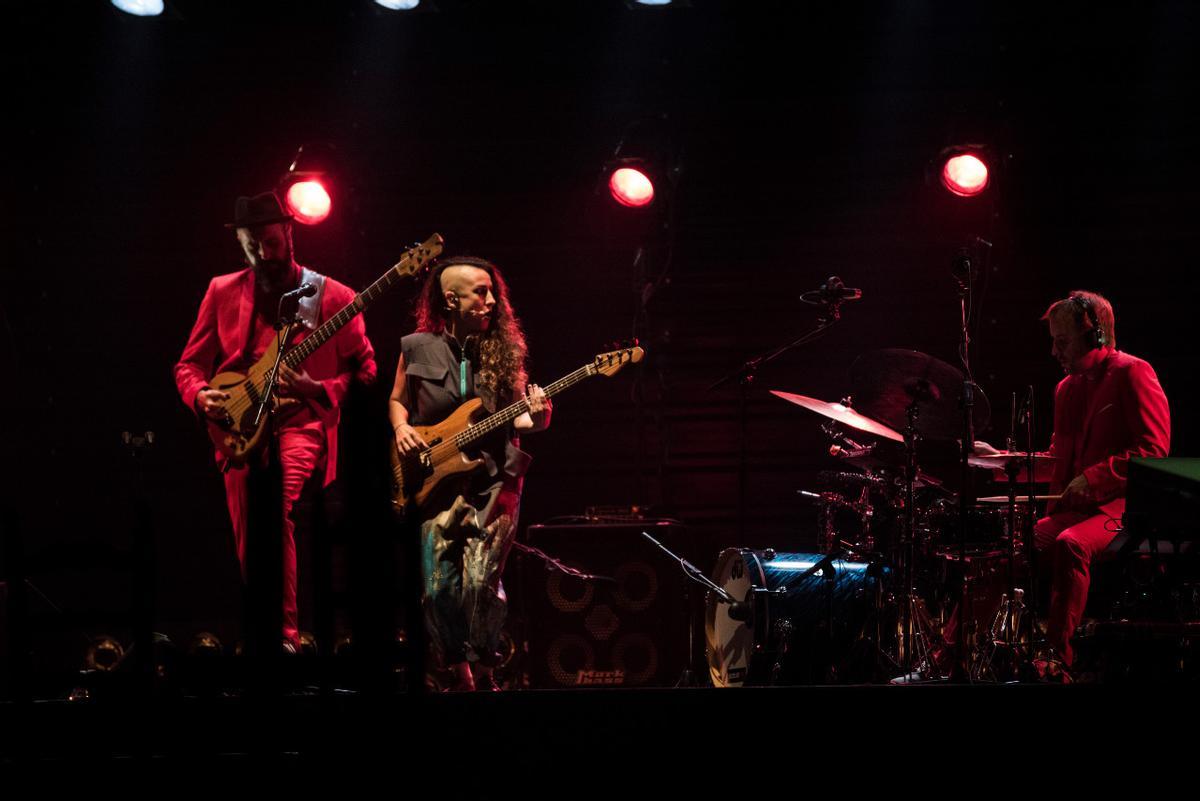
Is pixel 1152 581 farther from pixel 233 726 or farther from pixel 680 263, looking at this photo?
pixel 233 726

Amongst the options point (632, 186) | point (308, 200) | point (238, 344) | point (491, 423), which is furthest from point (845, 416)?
point (308, 200)

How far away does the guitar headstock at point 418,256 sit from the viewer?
21.2 feet

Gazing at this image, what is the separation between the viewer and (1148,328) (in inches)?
308

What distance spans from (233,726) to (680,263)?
19.9 ft

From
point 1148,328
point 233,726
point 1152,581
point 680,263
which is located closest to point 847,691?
point 233,726

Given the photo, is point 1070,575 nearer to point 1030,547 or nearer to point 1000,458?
point 1030,547

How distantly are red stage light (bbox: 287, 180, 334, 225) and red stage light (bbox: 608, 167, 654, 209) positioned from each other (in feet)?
6.11

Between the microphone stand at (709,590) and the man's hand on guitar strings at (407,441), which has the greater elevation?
the man's hand on guitar strings at (407,441)

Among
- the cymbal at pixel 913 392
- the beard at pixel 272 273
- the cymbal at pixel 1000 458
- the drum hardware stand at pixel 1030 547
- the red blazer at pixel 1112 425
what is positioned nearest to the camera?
the drum hardware stand at pixel 1030 547

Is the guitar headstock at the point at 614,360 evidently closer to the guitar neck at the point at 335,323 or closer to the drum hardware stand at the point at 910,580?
the guitar neck at the point at 335,323

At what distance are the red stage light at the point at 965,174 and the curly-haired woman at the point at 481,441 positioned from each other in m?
2.99

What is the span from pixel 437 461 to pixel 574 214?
2.66 m

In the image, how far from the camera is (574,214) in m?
8.08

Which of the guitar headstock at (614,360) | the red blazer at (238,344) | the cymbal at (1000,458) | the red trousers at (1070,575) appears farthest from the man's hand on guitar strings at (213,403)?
the red trousers at (1070,575)
